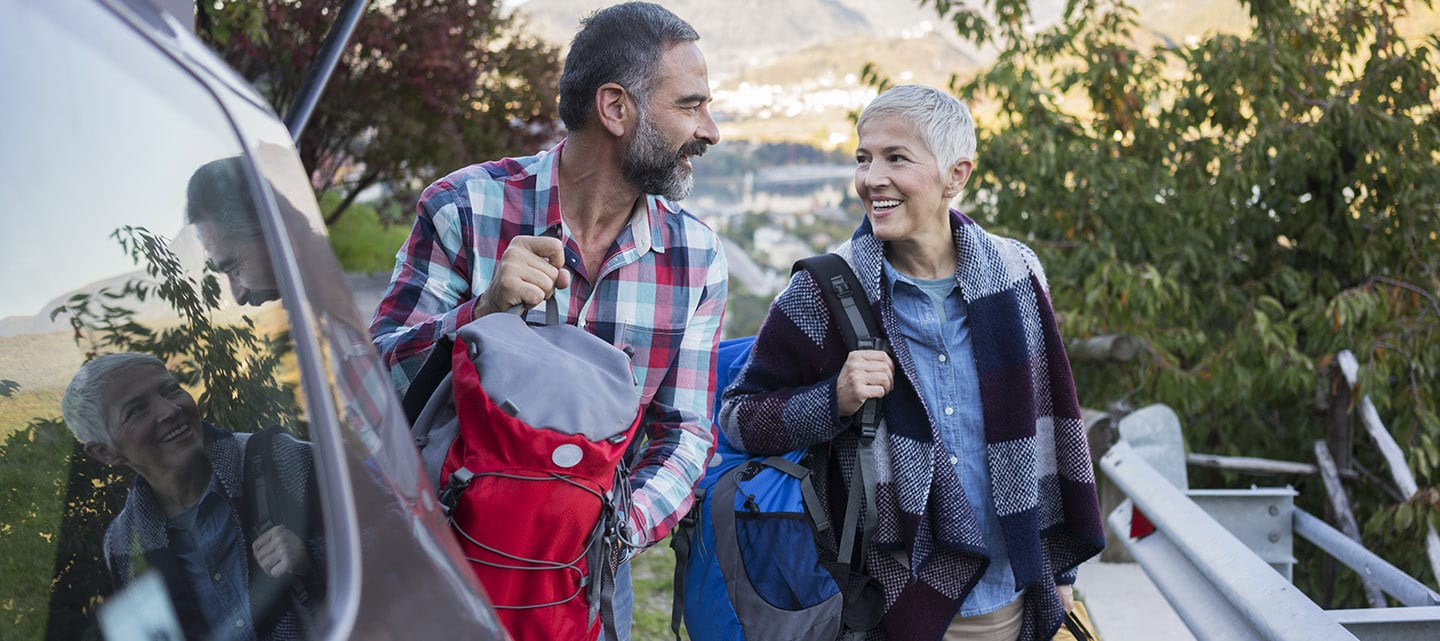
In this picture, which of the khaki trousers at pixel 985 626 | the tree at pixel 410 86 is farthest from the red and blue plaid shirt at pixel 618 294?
the tree at pixel 410 86

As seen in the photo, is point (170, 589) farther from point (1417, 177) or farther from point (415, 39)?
point (415, 39)

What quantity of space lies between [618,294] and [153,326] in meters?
1.24

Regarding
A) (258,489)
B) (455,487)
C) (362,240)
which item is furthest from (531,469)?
(362,240)

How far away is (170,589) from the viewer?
982 millimetres

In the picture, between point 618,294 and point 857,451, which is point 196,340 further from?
point 857,451

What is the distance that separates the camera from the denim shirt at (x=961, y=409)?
94.0 inches

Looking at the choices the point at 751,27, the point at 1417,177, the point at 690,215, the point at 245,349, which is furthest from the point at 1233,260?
the point at 751,27

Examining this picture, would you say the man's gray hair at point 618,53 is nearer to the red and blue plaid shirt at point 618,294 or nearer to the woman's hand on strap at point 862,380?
the red and blue plaid shirt at point 618,294

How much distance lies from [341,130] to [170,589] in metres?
9.04

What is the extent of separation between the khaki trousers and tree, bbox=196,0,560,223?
659 centimetres

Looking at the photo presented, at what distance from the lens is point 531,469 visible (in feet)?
5.60

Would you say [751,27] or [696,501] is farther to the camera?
[751,27]

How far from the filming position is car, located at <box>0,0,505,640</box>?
0.93 meters

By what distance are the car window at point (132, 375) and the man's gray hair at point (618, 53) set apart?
125cm
